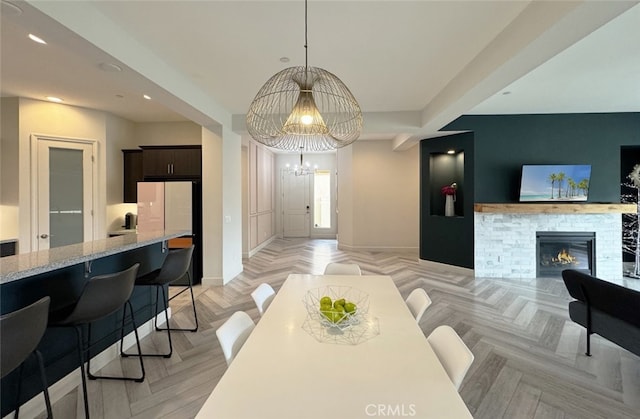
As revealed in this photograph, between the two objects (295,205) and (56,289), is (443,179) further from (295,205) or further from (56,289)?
(56,289)

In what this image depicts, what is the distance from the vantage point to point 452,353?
1351mm

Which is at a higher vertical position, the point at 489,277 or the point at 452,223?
the point at 452,223

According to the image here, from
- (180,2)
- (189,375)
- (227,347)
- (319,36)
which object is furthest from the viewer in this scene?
(319,36)

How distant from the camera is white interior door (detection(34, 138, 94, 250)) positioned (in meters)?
4.32

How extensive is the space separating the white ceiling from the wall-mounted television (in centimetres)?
112

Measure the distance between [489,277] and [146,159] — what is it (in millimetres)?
6402

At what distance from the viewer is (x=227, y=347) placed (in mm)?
1425

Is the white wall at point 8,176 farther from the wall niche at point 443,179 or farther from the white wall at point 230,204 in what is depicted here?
the wall niche at point 443,179

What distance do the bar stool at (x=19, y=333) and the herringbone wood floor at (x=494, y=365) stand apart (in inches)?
35.6

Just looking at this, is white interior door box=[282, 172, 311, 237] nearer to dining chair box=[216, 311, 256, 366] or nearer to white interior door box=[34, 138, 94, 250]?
white interior door box=[34, 138, 94, 250]

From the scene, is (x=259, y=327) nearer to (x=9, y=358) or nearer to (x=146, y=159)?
(x=9, y=358)

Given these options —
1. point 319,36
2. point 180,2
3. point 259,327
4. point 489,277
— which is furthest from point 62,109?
point 489,277

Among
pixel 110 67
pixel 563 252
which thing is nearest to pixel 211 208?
pixel 110 67

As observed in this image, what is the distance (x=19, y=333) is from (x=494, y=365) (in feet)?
10.6
